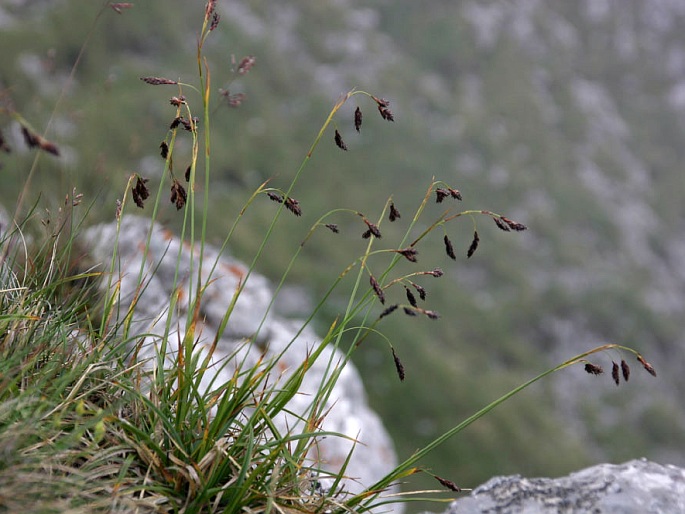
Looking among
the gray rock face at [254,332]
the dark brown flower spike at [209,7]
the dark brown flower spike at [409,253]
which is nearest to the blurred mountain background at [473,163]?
the gray rock face at [254,332]

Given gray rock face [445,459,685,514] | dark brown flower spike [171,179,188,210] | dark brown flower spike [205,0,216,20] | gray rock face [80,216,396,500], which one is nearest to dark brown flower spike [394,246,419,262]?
dark brown flower spike [171,179,188,210]

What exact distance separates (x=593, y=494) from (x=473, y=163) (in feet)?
277

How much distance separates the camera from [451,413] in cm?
5028

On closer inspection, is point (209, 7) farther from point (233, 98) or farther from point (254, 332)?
point (254, 332)

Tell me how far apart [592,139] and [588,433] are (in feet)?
171

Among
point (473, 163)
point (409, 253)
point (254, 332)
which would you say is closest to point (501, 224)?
point (409, 253)

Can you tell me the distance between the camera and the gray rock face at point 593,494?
375cm

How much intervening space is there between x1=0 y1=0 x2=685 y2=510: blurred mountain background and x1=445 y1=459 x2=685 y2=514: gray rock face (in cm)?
3750

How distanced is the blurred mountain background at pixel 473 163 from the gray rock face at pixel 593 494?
37.5m

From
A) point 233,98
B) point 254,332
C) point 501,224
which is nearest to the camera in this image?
point 501,224

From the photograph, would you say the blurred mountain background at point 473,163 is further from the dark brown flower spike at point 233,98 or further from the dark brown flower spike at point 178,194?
the dark brown flower spike at point 178,194

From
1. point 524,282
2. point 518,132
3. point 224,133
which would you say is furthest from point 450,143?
point 224,133

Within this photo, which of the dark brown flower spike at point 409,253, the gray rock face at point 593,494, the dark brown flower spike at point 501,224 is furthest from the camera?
the gray rock face at point 593,494

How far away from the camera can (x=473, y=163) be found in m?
85.4
